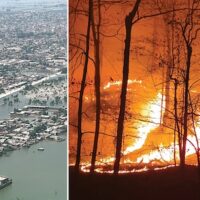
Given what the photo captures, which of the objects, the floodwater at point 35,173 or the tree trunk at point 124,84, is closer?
the tree trunk at point 124,84

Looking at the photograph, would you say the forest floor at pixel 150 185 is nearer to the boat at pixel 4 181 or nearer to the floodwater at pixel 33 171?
the floodwater at pixel 33 171

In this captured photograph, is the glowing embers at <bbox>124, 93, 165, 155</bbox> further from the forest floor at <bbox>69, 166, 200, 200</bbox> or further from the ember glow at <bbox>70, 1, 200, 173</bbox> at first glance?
the forest floor at <bbox>69, 166, 200, 200</bbox>

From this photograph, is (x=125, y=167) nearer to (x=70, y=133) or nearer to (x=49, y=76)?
(x=70, y=133)

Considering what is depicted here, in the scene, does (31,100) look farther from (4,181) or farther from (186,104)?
(186,104)

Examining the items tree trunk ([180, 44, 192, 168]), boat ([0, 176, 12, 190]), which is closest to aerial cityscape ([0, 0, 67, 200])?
boat ([0, 176, 12, 190])

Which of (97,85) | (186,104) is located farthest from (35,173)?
(186,104)

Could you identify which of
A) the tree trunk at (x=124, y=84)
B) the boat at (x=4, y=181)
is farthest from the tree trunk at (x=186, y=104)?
the boat at (x=4, y=181)
